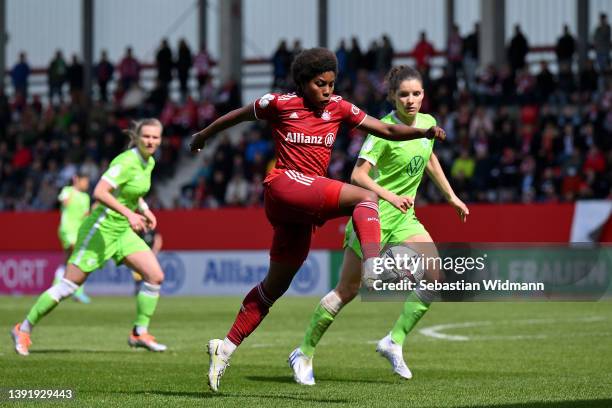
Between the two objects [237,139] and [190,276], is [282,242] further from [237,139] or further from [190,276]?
[237,139]

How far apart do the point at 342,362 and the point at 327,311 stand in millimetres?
1753

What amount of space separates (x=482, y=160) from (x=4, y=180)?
13605 millimetres

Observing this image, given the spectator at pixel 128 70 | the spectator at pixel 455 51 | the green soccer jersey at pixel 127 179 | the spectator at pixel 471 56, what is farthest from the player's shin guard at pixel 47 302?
the spectator at pixel 128 70

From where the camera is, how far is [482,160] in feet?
84.4

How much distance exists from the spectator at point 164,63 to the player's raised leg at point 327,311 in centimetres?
2625

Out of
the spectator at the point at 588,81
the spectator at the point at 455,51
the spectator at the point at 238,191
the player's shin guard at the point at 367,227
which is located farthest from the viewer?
the spectator at the point at 455,51

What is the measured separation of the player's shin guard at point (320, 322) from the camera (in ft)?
32.0

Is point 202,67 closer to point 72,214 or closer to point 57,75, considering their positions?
point 57,75

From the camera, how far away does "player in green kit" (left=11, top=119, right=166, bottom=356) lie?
41.2 ft

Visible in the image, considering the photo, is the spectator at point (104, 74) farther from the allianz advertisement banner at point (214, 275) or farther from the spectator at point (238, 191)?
the allianz advertisement banner at point (214, 275)

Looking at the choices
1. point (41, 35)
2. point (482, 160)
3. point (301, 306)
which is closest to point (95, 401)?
point (301, 306)

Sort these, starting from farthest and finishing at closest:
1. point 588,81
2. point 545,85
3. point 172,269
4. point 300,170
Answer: point 545,85 → point 588,81 → point 172,269 → point 300,170

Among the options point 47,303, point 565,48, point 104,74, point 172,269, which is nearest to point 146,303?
point 47,303

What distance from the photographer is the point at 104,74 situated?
119 feet
